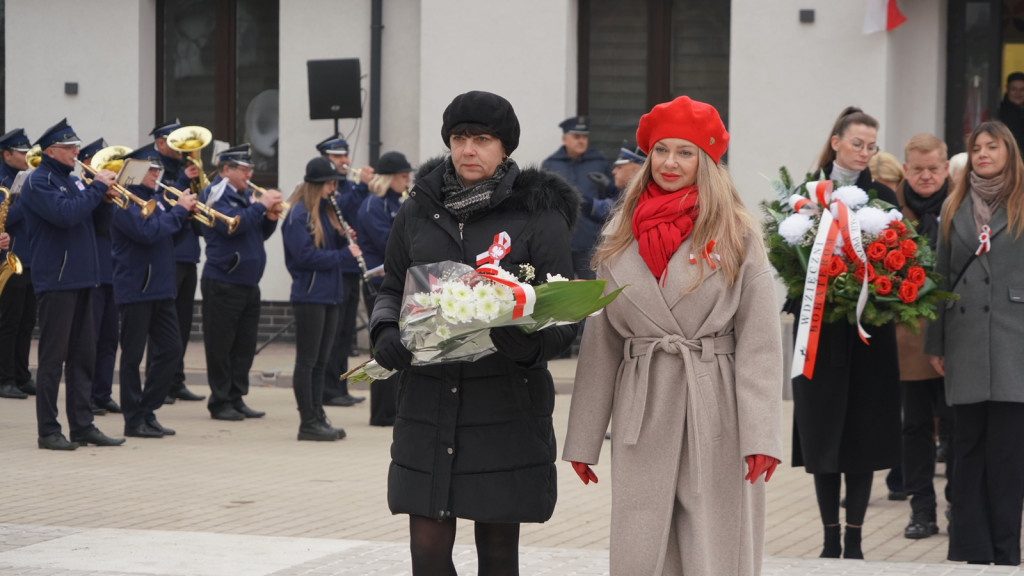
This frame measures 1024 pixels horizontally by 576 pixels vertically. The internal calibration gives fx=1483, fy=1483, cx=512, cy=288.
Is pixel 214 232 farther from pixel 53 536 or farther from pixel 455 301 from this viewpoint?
pixel 455 301

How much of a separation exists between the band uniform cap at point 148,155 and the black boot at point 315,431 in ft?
7.60

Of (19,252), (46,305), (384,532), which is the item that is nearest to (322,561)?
(384,532)

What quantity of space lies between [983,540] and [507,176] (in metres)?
3.40

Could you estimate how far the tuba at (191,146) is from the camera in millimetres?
12516

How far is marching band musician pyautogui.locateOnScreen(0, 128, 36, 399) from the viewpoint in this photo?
510 inches

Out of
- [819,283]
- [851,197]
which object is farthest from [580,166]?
[819,283]

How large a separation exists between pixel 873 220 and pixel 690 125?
230 centimetres

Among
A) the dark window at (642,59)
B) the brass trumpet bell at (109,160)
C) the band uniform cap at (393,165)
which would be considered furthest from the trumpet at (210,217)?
the dark window at (642,59)

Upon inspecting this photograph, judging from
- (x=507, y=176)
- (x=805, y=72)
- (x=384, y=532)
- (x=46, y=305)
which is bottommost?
(x=384, y=532)

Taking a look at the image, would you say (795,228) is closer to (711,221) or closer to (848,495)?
(848,495)

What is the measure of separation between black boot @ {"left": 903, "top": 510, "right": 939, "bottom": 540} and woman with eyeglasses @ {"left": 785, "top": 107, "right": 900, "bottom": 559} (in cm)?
91

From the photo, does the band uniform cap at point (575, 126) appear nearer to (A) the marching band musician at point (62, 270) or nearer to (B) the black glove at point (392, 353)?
(A) the marching band musician at point (62, 270)

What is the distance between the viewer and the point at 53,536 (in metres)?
7.21

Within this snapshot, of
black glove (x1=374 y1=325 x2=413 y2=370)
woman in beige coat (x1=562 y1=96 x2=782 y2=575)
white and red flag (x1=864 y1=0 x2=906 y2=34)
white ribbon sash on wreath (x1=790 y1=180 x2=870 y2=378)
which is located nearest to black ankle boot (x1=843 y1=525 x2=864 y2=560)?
white ribbon sash on wreath (x1=790 y1=180 x2=870 y2=378)
